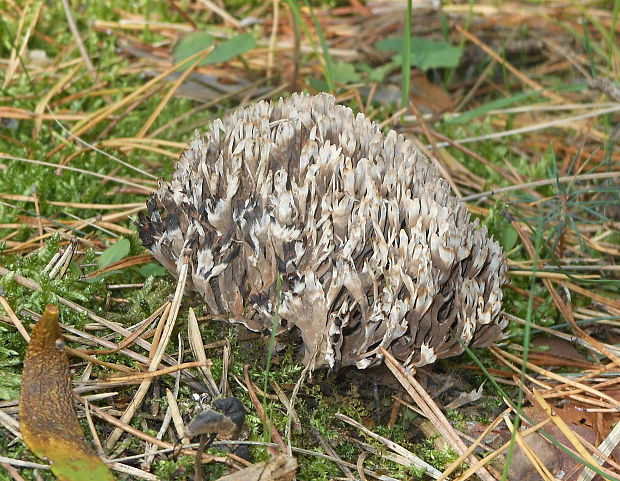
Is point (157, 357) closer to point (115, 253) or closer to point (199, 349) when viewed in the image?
point (199, 349)

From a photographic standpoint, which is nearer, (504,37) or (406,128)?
(406,128)

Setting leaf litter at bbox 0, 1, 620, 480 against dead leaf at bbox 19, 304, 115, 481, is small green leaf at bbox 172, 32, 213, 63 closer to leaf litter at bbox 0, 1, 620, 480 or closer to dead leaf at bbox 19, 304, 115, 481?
leaf litter at bbox 0, 1, 620, 480

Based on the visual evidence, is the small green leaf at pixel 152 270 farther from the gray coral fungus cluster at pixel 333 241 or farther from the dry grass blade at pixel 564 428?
the dry grass blade at pixel 564 428

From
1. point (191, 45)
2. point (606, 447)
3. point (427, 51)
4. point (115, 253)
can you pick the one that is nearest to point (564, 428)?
point (606, 447)

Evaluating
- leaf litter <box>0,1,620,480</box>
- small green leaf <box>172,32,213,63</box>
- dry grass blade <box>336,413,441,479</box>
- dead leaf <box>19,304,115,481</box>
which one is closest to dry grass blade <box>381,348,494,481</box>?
leaf litter <box>0,1,620,480</box>

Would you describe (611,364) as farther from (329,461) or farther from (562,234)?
(329,461)

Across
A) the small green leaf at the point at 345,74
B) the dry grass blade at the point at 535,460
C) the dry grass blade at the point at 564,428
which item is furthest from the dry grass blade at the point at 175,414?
the small green leaf at the point at 345,74

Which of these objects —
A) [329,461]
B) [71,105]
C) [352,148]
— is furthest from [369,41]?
[329,461]
